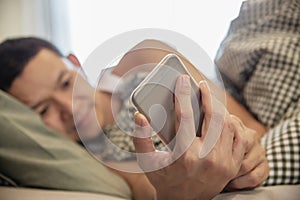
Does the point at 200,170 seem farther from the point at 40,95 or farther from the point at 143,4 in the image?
the point at 143,4

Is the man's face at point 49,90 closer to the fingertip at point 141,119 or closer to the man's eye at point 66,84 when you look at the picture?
the man's eye at point 66,84

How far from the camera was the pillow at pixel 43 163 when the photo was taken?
2.22 feet

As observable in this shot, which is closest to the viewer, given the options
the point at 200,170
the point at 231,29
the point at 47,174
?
the point at 200,170

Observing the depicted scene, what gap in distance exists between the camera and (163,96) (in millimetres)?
491

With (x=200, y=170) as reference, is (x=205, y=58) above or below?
above

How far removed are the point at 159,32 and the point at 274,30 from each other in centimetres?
61

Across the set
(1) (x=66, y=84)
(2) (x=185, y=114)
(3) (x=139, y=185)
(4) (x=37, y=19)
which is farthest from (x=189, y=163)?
(4) (x=37, y=19)

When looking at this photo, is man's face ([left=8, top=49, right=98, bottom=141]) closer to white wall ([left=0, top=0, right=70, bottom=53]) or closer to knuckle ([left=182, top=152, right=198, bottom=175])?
knuckle ([left=182, top=152, right=198, bottom=175])

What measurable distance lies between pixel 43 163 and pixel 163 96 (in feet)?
0.91

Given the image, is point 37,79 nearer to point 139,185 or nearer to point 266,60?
point 139,185

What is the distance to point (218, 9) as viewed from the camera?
1.53m

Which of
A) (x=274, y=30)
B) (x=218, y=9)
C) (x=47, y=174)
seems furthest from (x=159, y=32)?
(x=218, y=9)

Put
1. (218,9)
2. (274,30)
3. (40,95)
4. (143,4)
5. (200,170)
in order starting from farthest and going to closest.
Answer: (143,4) < (218,9) < (274,30) < (40,95) < (200,170)

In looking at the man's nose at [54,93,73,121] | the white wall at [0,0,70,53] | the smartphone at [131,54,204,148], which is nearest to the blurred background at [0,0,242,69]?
the white wall at [0,0,70,53]
